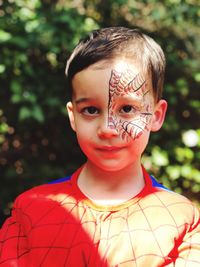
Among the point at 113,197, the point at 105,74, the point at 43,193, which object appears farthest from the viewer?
the point at 43,193

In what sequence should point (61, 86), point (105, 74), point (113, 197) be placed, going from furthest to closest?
point (61, 86) → point (113, 197) → point (105, 74)

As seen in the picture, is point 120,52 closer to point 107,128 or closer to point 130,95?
point 130,95

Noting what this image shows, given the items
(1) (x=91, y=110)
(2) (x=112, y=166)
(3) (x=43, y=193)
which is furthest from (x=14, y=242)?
(1) (x=91, y=110)

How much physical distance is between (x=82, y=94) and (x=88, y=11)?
7.03 feet

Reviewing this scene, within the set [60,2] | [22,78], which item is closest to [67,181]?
[22,78]

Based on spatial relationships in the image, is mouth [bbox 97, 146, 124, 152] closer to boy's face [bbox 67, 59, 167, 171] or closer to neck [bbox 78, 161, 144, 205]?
boy's face [bbox 67, 59, 167, 171]

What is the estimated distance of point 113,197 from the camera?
1.87 m

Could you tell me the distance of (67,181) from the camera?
6.69ft

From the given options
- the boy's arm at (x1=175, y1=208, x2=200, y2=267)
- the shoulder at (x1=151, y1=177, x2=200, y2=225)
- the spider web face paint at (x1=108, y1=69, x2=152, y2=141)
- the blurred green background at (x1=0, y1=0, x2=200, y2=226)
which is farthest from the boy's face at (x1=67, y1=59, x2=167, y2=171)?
the blurred green background at (x1=0, y1=0, x2=200, y2=226)

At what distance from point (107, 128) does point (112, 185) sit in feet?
0.88

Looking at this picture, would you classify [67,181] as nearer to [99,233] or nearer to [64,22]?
[99,233]

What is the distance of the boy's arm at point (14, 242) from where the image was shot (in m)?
1.85

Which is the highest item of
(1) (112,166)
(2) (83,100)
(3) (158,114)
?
(2) (83,100)

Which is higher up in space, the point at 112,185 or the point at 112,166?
the point at 112,166
